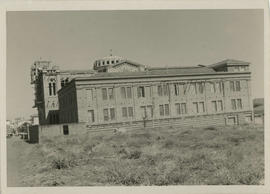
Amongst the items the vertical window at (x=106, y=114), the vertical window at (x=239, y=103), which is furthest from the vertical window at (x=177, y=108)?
the vertical window at (x=106, y=114)

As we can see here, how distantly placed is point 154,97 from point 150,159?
220 cm

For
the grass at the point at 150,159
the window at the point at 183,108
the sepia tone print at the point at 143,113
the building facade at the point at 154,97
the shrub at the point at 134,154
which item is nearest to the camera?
the grass at the point at 150,159

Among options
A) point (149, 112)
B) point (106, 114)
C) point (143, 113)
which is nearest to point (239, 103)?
point (149, 112)

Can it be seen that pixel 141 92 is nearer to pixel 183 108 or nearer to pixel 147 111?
pixel 147 111

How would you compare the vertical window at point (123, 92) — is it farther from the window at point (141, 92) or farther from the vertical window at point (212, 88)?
the vertical window at point (212, 88)

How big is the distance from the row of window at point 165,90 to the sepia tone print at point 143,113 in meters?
0.03

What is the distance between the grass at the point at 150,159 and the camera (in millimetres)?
9391

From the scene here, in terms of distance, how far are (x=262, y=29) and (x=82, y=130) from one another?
5.57m

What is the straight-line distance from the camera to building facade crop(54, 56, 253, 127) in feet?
35.7

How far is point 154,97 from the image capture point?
1130cm

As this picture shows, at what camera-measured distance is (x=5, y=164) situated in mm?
9508

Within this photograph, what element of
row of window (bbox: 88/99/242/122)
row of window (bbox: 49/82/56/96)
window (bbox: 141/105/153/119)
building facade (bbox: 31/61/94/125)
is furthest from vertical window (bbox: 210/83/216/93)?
row of window (bbox: 49/82/56/96)

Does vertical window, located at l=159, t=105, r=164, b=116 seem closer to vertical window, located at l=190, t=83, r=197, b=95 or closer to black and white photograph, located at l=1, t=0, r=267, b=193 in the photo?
black and white photograph, located at l=1, t=0, r=267, b=193

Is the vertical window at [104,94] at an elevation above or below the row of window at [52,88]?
below
